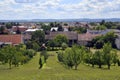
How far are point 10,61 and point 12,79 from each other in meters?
23.7

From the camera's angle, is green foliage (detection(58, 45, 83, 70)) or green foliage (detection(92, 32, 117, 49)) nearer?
green foliage (detection(58, 45, 83, 70))

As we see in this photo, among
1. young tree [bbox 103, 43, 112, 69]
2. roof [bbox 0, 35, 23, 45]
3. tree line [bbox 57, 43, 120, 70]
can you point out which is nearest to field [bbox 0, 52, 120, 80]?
tree line [bbox 57, 43, 120, 70]

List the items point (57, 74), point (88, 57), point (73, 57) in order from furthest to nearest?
point (88, 57)
point (73, 57)
point (57, 74)

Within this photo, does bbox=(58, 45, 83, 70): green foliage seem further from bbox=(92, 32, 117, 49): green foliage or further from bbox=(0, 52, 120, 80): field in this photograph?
bbox=(92, 32, 117, 49): green foliage

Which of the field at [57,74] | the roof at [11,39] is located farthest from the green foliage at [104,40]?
the field at [57,74]

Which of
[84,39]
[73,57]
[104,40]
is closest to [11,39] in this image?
[104,40]

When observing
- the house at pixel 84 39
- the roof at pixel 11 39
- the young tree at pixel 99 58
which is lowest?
the house at pixel 84 39

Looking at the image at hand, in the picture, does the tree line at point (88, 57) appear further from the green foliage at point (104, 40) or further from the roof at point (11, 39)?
the roof at point (11, 39)

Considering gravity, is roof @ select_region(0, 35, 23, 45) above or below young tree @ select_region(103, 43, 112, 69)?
below

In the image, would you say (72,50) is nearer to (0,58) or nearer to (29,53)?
(0,58)

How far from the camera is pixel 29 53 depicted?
65062 mm

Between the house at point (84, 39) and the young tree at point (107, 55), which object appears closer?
the young tree at point (107, 55)

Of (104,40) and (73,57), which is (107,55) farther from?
(104,40)

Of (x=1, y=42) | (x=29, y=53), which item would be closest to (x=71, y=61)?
(x=29, y=53)
